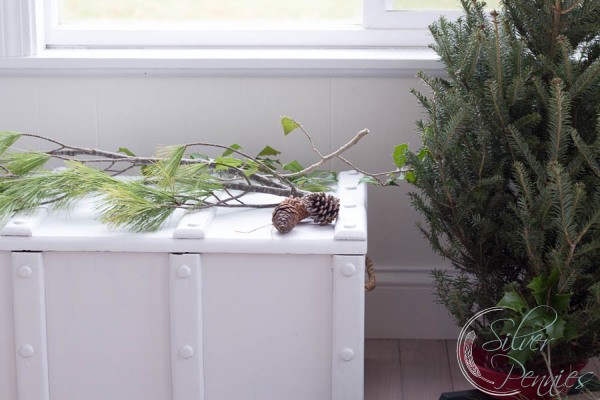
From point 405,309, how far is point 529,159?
748 millimetres

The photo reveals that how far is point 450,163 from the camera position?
1.68m

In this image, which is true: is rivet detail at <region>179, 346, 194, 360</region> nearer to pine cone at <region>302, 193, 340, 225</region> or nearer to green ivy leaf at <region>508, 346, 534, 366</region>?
pine cone at <region>302, 193, 340, 225</region>

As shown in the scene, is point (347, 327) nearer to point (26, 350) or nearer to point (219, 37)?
point (26, 350)

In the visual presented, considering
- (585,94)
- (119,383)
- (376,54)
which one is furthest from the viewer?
(376,54)

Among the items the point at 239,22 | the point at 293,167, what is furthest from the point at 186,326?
the point at 239,22

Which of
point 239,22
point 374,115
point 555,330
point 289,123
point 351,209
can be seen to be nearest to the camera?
point 555,330

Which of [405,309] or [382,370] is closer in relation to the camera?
[382,370]

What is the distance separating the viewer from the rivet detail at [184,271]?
162 centimetres

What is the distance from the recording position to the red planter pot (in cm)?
166

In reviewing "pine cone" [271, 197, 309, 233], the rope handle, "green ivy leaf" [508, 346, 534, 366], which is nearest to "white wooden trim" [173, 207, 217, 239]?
"pine cone" [271, 197, 309, 233]

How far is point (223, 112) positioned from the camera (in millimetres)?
2129

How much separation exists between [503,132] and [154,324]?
0.70 metres

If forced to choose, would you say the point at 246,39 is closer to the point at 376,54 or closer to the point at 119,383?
the point at 376,54

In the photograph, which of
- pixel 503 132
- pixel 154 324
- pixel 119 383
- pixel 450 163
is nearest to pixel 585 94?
pixel 503 132
